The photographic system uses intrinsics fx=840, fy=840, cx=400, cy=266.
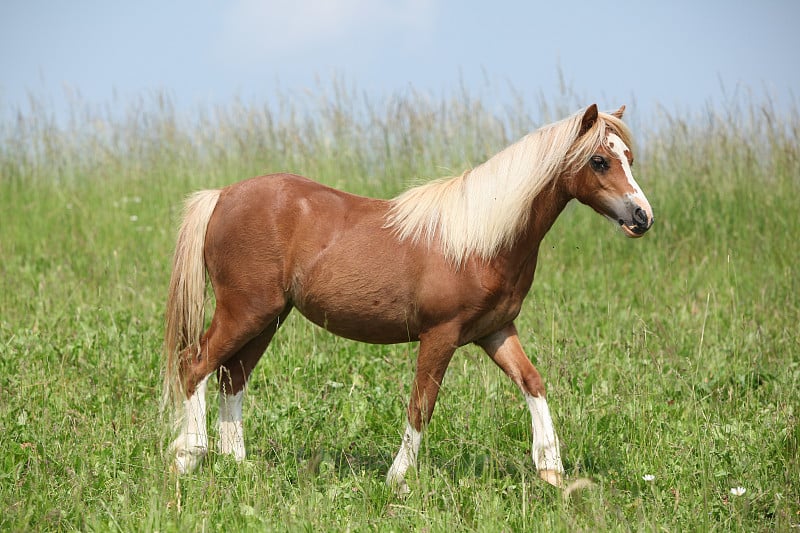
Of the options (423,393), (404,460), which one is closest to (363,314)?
(423,393)

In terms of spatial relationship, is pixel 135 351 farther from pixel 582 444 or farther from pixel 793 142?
pixel 793 142

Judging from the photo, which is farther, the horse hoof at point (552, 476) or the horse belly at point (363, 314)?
the horse belly at point (363, 314)

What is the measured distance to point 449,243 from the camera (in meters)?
3.86

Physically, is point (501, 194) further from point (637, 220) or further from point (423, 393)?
point (423, 393)

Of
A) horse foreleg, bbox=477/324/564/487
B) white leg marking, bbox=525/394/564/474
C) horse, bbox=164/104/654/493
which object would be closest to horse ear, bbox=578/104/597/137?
horse, bbox=164/104/654/493

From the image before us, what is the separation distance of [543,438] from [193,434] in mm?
1704

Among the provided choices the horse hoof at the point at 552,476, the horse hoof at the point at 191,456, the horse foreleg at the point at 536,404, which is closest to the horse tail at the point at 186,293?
the horse hoof at the point at 191,456

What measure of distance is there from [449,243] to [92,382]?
96.9 inches

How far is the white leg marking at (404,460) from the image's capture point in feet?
12.4

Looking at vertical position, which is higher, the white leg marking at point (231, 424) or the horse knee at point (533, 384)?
the horse knee at point (533, 384)

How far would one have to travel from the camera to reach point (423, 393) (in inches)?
151

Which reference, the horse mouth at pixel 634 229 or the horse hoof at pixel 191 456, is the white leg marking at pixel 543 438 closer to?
the horse mouth at pixel 634 229

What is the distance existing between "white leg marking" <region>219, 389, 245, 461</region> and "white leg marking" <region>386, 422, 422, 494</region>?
0.85 meters

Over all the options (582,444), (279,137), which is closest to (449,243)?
(582,444)
